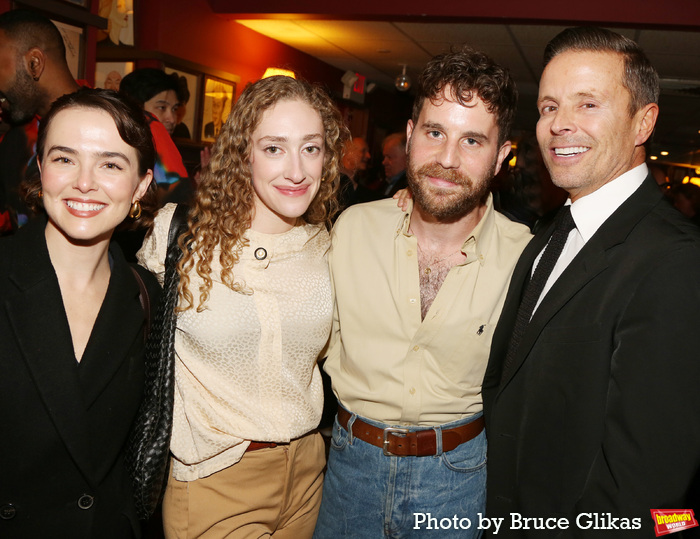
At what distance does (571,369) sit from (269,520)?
1.06 metres

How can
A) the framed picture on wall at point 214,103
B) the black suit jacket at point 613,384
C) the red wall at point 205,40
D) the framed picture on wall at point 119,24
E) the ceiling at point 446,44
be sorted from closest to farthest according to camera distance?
the black suit jacket at point 613,384, the framed picture on wall at point 119,24, the red wall at point 205,40, the ceiling at point 446,44, the framed picture on wall at point 214,103

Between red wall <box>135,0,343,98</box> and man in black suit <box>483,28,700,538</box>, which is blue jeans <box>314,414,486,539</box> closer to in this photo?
man in black suit <box>483,28,700,538</box>

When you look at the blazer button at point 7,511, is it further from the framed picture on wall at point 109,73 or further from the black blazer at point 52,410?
the framed picture on wall at point 109,73

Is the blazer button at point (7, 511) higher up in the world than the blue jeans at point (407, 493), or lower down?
higher up

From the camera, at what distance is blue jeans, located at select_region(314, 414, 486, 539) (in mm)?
1965

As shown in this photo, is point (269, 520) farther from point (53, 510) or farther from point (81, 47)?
point (81, 47)

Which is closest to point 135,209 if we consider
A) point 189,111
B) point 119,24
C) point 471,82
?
point 471,82

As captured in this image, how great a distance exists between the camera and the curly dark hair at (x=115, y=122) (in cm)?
166

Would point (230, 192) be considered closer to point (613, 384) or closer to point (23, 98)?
Answer: point (613, 384)

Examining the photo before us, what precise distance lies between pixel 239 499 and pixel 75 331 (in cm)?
72

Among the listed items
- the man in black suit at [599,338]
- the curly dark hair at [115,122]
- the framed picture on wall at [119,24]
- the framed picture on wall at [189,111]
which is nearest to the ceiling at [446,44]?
the framed picture on wall at [189,111]

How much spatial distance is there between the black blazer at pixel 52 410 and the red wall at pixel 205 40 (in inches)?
140

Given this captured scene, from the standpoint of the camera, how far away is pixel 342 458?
6.84ft

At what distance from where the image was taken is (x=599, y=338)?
150 cm
